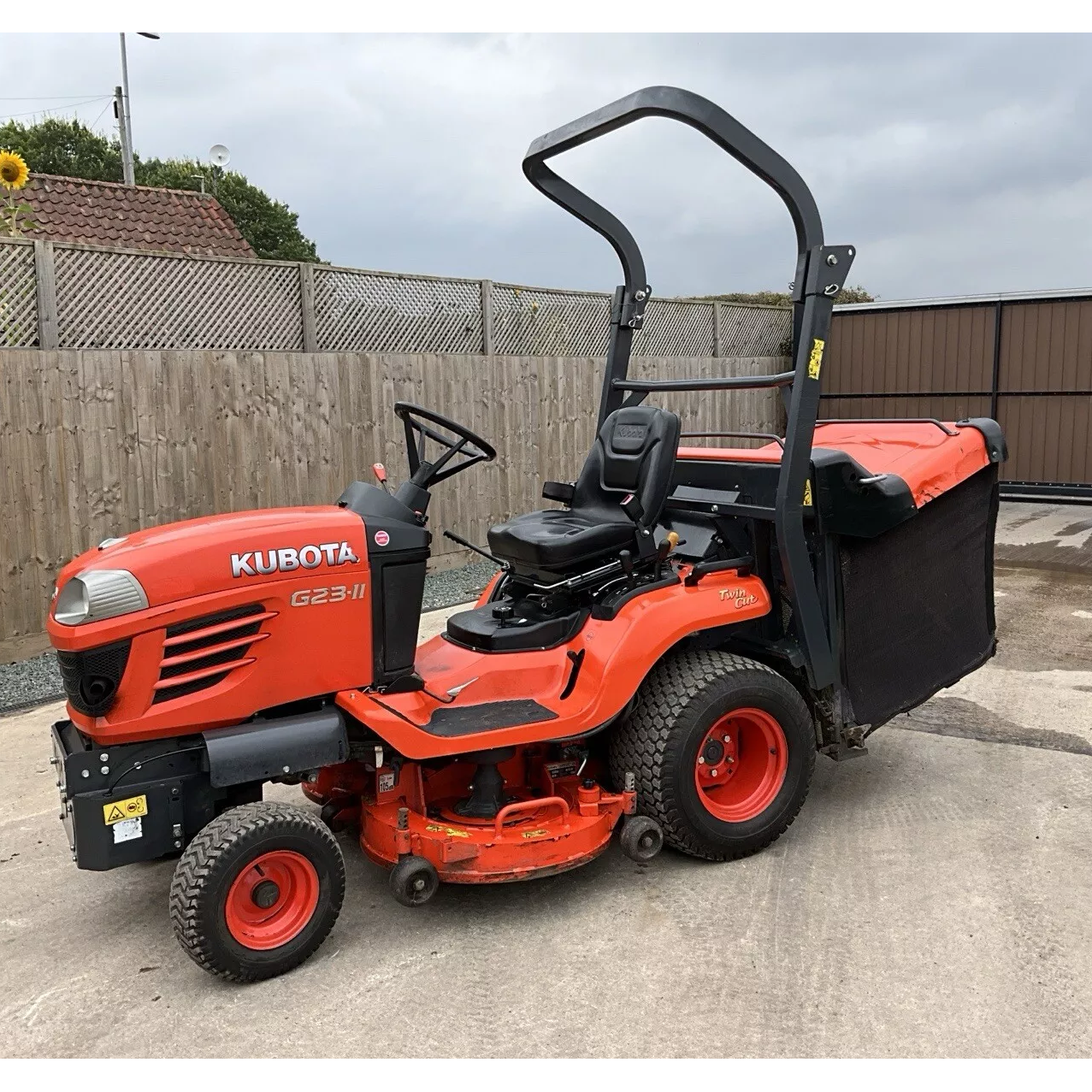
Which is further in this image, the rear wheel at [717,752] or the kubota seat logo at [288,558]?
the rear wheel at [717,752]

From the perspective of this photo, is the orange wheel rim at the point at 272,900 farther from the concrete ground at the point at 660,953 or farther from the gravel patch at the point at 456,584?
the gravel patch at the point at 456,584

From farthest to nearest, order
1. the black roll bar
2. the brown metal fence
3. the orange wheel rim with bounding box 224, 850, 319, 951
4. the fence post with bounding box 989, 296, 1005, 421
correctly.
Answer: the fence post with bounding box 989, 296, 1005, 421 < the brown metal fence < the black roll bar < the orange wheel rim with bounding box 224, 850, 319, 951

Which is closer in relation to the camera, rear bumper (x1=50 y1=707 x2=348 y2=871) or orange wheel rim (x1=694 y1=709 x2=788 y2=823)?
rear bumper (x1=50 y1=707 x2=348 y2=871)

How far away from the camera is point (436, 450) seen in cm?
855

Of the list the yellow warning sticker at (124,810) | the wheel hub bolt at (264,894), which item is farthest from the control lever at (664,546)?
the yellow warning sticker at (124,810)

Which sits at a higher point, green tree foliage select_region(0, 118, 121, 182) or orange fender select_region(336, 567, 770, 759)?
green tree foliage select_region(0, 118, 121, 182)

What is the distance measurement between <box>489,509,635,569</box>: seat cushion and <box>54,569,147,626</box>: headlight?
132 cm

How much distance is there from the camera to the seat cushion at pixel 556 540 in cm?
357

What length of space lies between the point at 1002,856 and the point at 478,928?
69.4 inches

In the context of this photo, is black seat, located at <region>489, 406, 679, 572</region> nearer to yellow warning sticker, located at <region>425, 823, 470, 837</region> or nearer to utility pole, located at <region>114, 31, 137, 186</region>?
yellow warning sticker, located at <region>425, 823, 470, 837</region>

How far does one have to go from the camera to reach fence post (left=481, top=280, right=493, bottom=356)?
29.8 ft

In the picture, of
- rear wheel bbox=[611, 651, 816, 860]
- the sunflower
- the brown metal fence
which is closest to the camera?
rear wheel bbox=[611, 651, 816, 860]

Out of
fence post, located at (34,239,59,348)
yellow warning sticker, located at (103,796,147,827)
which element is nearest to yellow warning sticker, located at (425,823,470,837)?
yellow warning sticker, located at (103,796,147,827)

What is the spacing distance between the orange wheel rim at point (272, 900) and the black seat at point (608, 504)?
128 cm
